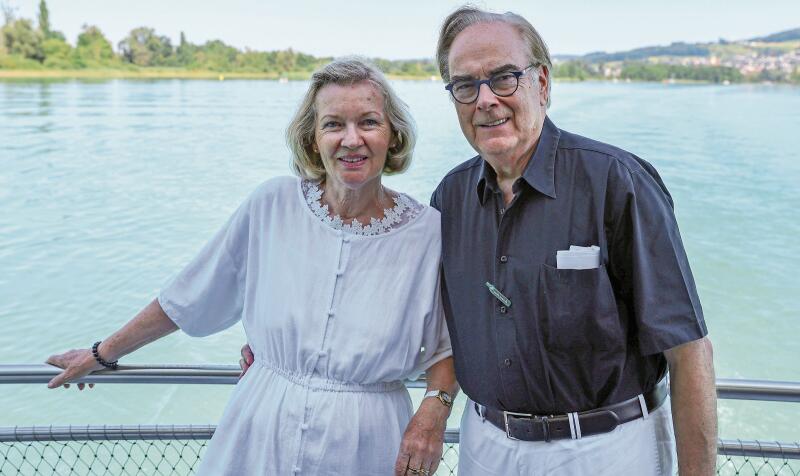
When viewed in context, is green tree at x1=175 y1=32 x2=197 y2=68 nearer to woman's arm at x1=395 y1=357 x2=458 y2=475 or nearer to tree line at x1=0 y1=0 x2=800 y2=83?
tree line at x1=0 y1=0 x2=800 y2=83

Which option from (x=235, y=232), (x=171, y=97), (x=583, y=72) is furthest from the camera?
(x=583, y=72)

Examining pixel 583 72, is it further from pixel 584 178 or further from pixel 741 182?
pixel 584 178

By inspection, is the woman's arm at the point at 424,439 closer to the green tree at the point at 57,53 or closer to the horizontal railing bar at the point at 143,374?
the horizontal railing bar at the point at 143,374

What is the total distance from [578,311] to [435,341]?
349 millimetres

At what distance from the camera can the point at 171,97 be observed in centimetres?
3831

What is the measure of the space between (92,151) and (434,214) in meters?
20.2

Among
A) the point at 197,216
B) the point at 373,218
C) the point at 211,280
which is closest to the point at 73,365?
the point at 211,280

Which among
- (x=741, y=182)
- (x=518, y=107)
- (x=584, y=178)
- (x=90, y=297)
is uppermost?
(x=518, y=107)

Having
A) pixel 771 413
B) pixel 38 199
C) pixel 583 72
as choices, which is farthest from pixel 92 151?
Answer: pixel 583 72

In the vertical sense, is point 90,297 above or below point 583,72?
below

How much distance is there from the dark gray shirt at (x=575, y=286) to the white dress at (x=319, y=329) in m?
0.15

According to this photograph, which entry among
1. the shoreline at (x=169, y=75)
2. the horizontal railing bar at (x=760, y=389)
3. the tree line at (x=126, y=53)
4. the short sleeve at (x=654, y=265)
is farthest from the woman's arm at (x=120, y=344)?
the tree line at (x=126, y=53)

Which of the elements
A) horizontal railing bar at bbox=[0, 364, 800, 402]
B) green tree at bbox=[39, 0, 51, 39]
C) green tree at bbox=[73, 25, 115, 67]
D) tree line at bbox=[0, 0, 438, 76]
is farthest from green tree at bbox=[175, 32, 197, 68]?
horizontal railing bar at bbox=[0, 364, 800, 402]

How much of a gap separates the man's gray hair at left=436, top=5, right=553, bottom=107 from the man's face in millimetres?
13
